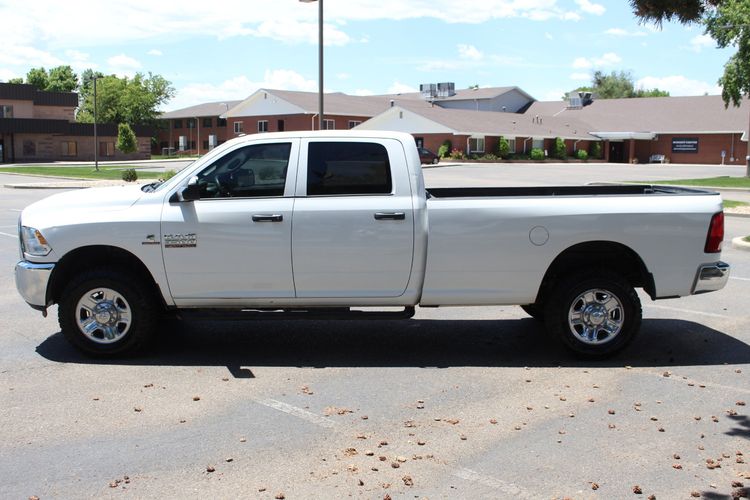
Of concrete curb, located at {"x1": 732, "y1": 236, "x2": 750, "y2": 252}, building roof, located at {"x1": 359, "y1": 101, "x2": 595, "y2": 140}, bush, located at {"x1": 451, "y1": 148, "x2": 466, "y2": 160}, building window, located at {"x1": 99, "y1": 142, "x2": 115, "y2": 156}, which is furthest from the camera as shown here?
building window, located at {"x1": 99, "y1": 142, "x2": 115, "y2": 156}

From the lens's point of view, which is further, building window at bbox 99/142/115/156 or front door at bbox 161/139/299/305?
building window at bbox 99/142/115/156

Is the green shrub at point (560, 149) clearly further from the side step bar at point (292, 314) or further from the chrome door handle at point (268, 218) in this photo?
the chrome door handle at point (268, 218)

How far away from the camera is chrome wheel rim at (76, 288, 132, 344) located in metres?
7.06

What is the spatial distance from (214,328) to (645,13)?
16.8 feet

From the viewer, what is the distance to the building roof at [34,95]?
7488 centimetres

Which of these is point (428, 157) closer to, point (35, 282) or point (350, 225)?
point (350, 225)

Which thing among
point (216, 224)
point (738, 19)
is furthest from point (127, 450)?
point (738, 19)

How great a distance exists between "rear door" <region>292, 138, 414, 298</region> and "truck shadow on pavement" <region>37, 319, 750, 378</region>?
2.37 feet

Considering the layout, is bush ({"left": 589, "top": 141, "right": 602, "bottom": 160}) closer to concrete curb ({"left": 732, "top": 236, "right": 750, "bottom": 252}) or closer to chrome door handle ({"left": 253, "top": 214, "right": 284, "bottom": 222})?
concrete curb ({"left": 732, "top": 236, "right": 750, "bottom": 252})

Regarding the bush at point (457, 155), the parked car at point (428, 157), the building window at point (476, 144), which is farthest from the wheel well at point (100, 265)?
the building window at point (476, 144)

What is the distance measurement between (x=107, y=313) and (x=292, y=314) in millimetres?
1614

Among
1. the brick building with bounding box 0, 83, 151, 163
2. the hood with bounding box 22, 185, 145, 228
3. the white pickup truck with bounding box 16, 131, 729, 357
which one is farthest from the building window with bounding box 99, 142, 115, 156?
the white pickup truck with bounding box 16, 131, 729, 357

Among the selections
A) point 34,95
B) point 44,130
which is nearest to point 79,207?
point 44,130

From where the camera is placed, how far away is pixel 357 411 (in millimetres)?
5875
